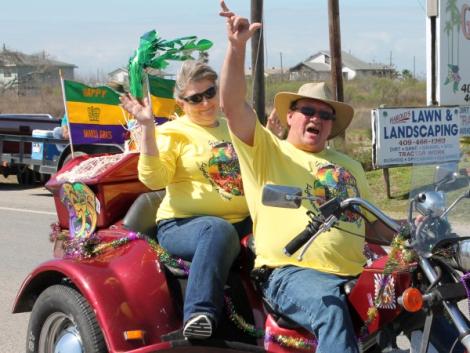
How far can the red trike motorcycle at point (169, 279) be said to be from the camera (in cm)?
288

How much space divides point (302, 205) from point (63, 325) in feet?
4.77

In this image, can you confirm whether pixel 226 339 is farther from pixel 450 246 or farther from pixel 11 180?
pixel 11 180

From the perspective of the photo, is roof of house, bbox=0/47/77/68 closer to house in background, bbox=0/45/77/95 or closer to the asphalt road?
house in background, bbox=0/45/77/95

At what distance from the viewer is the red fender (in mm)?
3727

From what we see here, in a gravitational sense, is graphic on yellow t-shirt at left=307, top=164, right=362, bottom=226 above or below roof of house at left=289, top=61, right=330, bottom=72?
below

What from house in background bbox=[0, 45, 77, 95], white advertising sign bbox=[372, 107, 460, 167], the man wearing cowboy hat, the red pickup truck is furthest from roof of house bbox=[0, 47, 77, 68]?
the man wearing cowboy hat

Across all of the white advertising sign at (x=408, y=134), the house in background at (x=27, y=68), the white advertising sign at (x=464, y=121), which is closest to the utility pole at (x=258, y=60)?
the white advertising sign at (x=464, y=121)

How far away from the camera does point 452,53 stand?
1575cm

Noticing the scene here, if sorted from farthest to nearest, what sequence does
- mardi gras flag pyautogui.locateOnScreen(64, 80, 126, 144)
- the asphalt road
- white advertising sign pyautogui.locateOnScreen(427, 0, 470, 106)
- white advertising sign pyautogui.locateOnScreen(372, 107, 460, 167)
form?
white advertising sign pyautogui.locateOnScreen(427, 0, 470, 106) < white advertising sign pyautogui.locateOnScreen(372, 107, 460, 167) < mardi gras flag pyautogui.locateOnScreen(64, 80, 126, 144) < the asphalt road

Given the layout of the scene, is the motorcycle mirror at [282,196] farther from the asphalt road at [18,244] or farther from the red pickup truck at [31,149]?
A: the red pickup truck at [31,149]

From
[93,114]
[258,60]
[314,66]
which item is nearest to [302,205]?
[93,114]

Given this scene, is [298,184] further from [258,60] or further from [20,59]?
[20,59]

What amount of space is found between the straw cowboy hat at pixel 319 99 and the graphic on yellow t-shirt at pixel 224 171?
0.37m

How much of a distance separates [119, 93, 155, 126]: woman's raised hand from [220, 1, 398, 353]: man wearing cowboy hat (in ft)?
1.78
